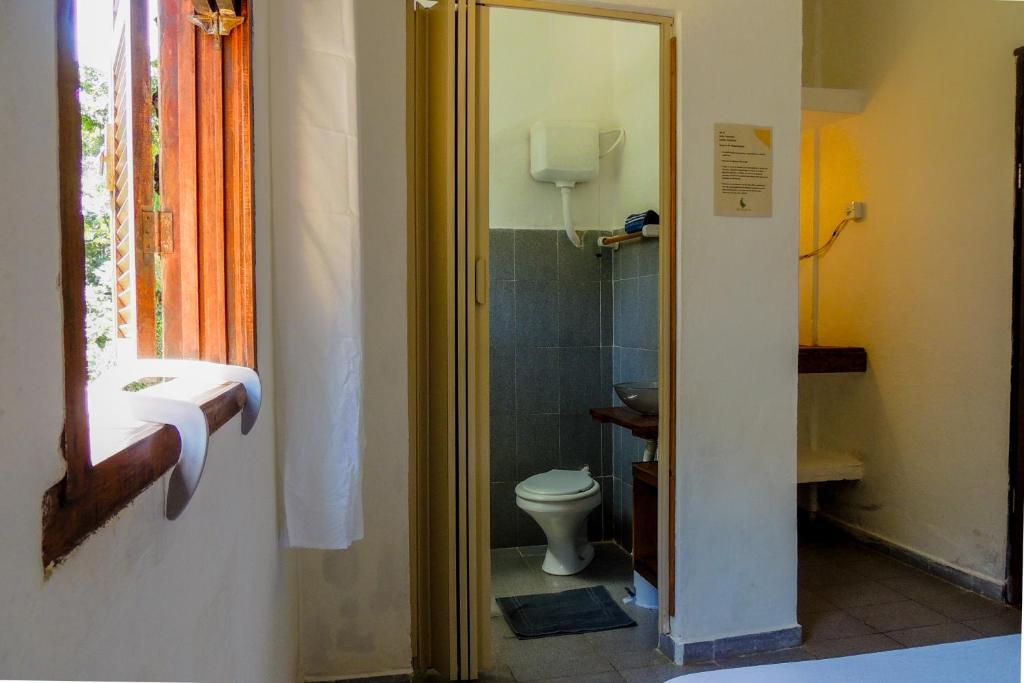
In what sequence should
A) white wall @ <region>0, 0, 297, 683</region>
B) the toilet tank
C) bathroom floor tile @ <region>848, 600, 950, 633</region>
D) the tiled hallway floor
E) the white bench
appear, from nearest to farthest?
white wall @ <region>0, 0, 297, 683</region>
the tiled hallway floor
bathroom floor tile @ <region>848, 600, 950, 633</region>
the white bench
the toilet tank

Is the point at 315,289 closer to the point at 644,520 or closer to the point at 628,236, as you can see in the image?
the point at 644,520

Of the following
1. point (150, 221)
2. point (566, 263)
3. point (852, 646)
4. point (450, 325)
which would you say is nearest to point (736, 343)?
point (450, 325)

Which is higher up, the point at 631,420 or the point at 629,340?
the point at 629,340

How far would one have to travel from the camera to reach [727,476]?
2318 millimetres

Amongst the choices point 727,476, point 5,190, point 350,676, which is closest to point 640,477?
point 727,476

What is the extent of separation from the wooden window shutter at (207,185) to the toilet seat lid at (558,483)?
2.00 metres

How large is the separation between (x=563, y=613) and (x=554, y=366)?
4.15 feet

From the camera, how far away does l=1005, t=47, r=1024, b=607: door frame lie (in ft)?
8.48

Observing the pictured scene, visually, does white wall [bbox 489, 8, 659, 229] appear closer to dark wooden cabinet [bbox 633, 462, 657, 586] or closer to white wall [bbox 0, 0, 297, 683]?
dark wooden cabinet [bbox 633, 462, 657, 586]

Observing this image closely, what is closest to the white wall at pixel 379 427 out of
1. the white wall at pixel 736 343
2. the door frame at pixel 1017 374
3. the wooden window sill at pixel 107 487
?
the white wall at pixel 736 343

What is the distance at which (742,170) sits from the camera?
7.53ft

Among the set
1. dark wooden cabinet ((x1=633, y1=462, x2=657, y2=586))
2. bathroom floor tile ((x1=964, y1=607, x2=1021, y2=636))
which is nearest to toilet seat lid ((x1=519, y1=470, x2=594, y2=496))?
→ dark wooden cabinet ((x1=633, y1=462, x2=657, y2=586))

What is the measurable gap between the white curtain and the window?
205 mm

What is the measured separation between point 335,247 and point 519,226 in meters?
2.08
